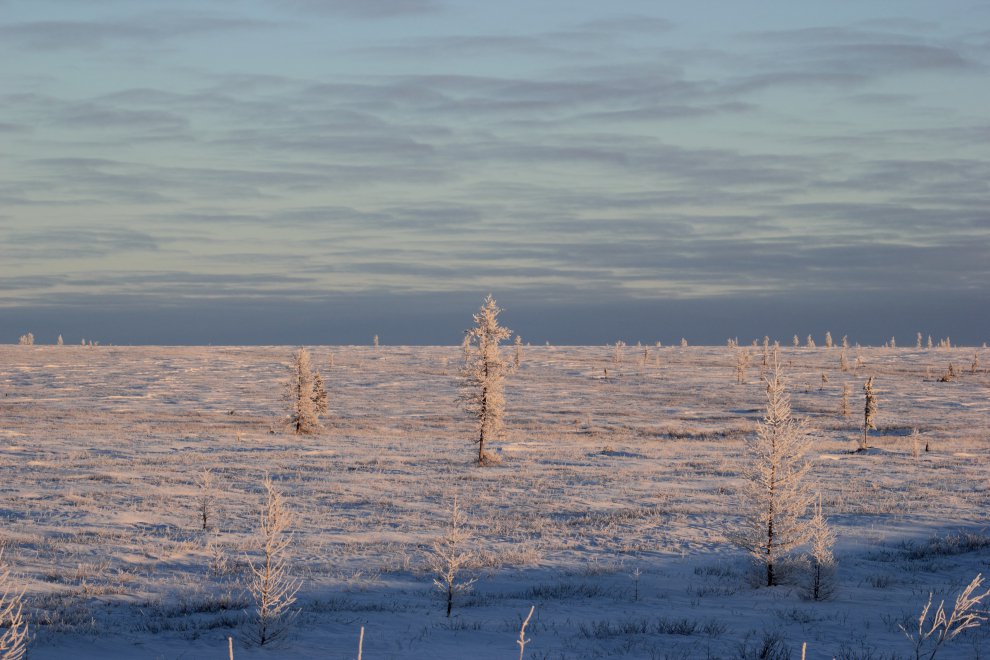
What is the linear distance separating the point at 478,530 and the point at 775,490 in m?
9.25

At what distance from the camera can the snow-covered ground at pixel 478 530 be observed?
1348 cm

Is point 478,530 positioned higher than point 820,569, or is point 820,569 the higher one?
point 820,569

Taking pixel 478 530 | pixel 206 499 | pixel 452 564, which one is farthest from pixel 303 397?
pixel 452 564

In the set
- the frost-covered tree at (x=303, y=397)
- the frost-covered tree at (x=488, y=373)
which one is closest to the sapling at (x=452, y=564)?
the frost-covered tree at (x=488, y=373)

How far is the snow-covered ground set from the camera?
13.5 metres

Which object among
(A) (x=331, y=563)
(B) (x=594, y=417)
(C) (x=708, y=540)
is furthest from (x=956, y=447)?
(A) (x=331, y=563)

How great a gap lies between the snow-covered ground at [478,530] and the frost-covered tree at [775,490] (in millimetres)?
881

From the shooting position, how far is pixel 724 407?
244 ft

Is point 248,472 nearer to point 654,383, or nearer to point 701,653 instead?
point 701,653

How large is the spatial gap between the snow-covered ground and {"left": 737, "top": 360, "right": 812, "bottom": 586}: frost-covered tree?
0.88 m

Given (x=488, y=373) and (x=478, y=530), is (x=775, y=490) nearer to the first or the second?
(x=478, y=530)

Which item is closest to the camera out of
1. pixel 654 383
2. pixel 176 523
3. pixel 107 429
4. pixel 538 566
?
pixel 538 566

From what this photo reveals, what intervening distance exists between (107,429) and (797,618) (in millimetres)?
45769

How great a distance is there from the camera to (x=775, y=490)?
17438 millimetres
